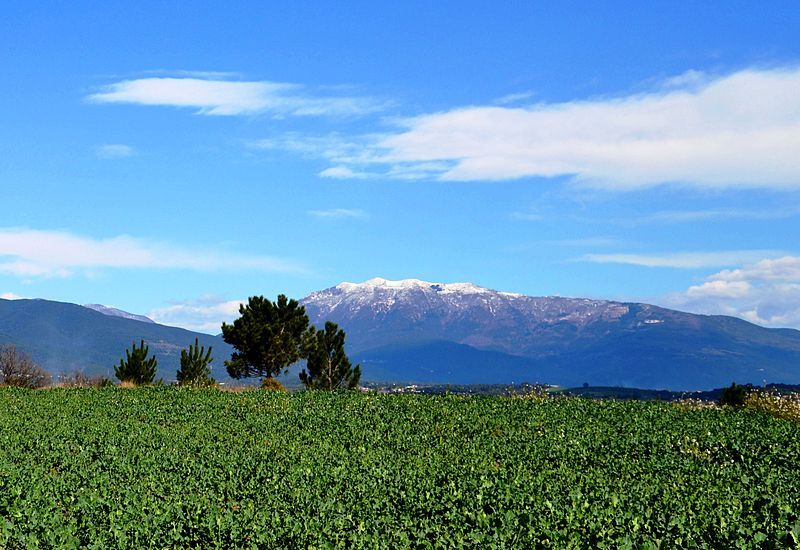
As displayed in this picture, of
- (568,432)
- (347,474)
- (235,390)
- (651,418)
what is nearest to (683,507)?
(347,474)

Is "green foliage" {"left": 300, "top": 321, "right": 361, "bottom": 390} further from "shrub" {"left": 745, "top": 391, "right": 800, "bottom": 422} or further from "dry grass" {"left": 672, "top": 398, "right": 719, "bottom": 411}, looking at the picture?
"shrub" {"left": 745, "top": 391, "right": 800, "bottom": 422}

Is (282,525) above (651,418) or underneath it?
underneath

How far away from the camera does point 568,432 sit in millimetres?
32969

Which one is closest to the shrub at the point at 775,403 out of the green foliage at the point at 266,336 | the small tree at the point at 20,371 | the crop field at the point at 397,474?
the crop field at the point at 397,474

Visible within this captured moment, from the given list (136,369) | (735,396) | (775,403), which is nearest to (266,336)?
(136,369)

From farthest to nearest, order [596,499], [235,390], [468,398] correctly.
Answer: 1. [235,390]
2. [468,398]
3. [596,499]

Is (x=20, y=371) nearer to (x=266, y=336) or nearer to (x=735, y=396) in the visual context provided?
(x=266, y=336)

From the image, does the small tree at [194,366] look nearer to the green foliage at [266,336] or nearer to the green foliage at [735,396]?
the green foliage at [266,336]

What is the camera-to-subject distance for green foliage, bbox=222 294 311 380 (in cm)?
7194

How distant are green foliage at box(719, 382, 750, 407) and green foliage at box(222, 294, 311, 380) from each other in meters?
36.1

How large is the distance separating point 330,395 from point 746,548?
31123 mm

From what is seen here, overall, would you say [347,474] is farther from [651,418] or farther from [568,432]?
[651,418]

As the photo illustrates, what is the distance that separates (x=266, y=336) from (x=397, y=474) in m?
48.8

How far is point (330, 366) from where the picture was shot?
68750 millimetres
